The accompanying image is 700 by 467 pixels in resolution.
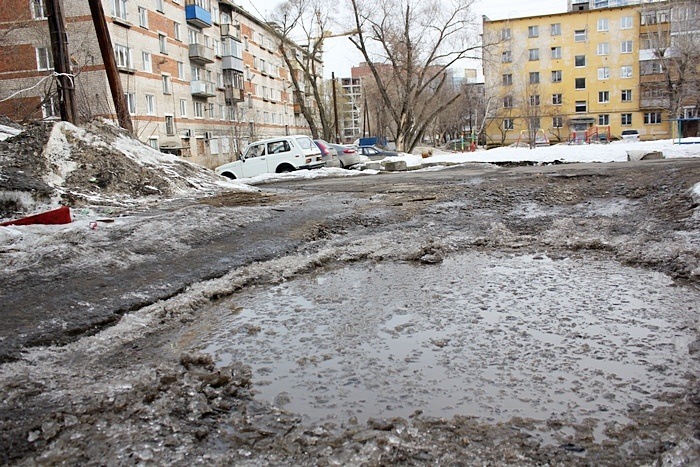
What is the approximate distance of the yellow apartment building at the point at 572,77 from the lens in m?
62.1

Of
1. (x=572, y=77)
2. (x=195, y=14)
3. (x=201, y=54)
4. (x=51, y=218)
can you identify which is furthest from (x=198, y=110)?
(x=51, y=218)

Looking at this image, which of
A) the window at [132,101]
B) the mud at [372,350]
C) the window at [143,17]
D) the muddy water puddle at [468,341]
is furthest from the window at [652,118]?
the muddy water puddle at [468,341]

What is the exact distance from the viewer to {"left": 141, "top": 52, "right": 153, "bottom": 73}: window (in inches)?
1528

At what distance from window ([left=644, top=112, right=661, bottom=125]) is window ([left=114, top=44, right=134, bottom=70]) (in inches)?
2020

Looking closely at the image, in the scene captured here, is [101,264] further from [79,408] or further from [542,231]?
[542,231]

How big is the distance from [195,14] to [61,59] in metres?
33.9

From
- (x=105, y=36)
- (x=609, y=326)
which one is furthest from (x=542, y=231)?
(x=105, y=36)

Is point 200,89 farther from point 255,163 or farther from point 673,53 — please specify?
point 673,53

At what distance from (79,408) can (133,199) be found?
30.3 ft

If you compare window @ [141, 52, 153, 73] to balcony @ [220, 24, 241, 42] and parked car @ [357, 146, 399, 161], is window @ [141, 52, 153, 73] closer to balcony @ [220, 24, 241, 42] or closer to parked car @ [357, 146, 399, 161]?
balcony @ [220, 24, 241, 42]

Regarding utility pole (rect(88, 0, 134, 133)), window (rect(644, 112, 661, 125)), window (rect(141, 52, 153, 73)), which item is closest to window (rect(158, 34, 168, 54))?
window (rect(141, 52, 153, 73))

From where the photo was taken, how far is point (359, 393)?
2.81 m

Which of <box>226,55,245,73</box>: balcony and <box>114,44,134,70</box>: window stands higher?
<box>226,55,245,73</box>: balcony

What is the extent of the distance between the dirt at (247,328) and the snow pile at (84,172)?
1.49 meters
